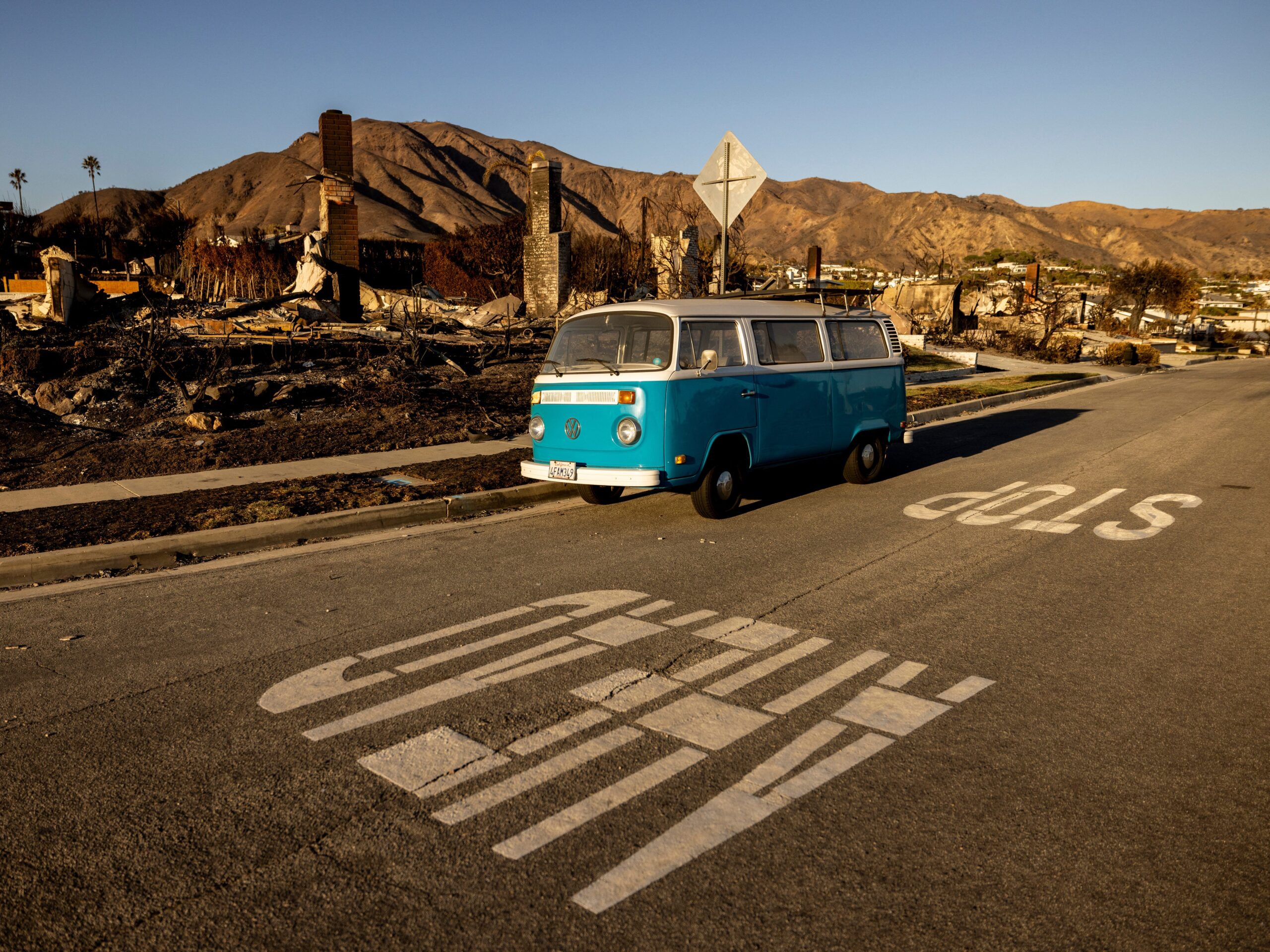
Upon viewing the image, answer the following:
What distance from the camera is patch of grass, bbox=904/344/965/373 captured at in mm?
25891

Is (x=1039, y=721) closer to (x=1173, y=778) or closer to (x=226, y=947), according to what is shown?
(x=1173, y=778)

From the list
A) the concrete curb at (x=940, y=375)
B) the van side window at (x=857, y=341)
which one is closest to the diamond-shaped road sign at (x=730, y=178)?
the van side window at (x=857, y=341)

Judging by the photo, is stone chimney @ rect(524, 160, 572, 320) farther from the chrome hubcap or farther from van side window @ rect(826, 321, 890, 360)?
the chrome hubcap

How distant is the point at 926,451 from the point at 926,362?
14894 millimetres

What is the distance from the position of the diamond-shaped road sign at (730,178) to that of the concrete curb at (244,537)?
508 centimetres

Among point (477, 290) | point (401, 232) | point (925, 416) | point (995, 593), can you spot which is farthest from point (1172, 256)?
point (995, 593)

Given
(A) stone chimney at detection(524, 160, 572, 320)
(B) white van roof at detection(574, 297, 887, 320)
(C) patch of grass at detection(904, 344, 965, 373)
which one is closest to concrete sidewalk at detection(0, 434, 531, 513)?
(B) white van roof at detection(574, 297, 887, 320)

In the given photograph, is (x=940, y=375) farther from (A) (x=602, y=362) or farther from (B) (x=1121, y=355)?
(A) (x=602, y=362)

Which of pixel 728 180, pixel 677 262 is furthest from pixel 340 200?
pixel 728 180

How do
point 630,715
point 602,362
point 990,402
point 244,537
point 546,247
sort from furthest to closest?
point 546,247 → point 990,402 → point 602,362 → point 244,537 → point 630,715

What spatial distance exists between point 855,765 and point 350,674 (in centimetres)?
258

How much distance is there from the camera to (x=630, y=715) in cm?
435

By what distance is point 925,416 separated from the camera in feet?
55.8

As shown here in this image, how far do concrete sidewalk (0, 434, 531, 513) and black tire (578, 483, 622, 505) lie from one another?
2.18 m
